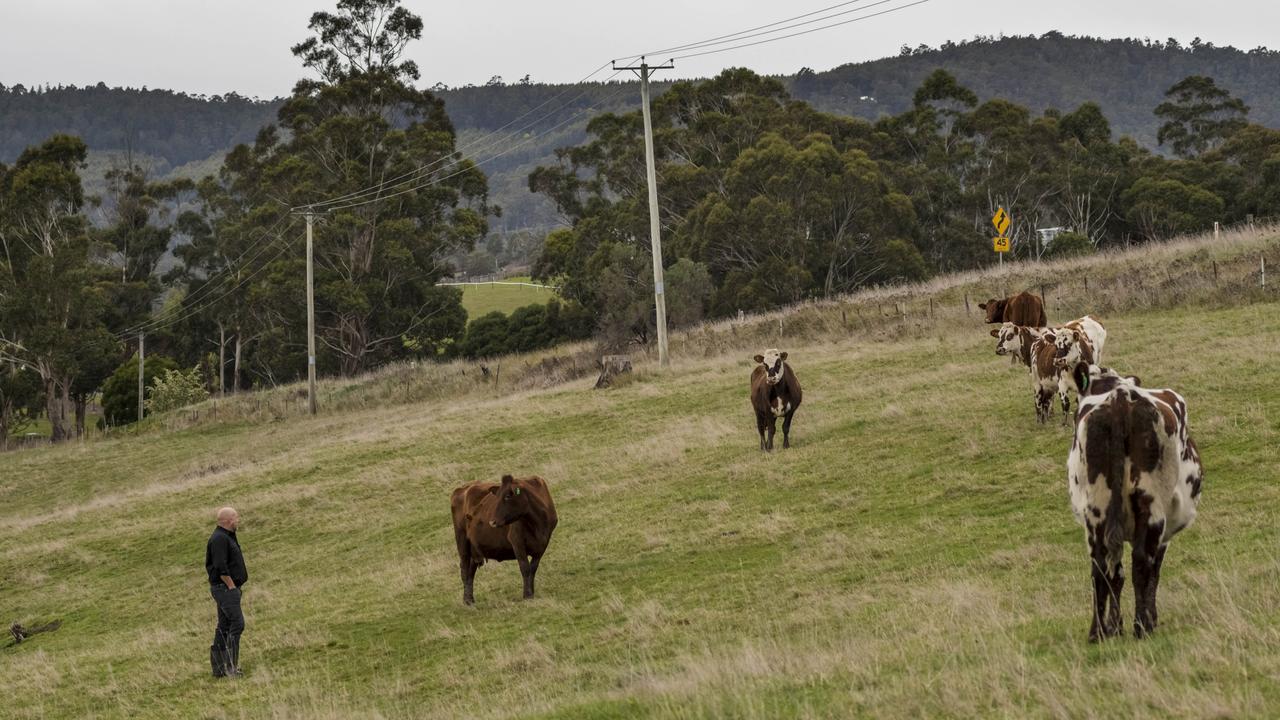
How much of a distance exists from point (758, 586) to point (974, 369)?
15.2m

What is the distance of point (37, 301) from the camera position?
221 ft

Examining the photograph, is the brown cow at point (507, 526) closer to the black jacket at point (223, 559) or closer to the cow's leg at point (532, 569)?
the cow's leg at point (532, 569)

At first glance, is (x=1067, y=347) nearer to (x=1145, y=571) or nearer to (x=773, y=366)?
(x=773, y=366)

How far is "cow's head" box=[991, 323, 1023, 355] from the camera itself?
81.9ft

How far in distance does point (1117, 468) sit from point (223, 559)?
996 centimetres

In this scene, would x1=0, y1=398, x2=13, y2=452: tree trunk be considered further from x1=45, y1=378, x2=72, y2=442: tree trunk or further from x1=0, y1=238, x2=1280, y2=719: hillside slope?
x1=0, y1=238, x2=1280, y2=719: hillside slope

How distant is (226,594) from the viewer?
14.4 metres

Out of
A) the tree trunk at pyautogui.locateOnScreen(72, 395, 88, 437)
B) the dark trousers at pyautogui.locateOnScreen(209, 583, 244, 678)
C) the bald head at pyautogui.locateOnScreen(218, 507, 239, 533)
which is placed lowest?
the tree trunk at pyautogui.locateOnScreen(72, 395, 88, 437)

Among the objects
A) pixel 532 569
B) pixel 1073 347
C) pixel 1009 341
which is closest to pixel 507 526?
pixel 532 569

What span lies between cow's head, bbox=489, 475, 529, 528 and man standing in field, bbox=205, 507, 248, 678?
2.99 m

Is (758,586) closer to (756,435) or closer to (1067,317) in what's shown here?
(756,435)

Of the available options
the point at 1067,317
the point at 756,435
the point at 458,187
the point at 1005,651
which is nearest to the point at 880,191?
the point at 458,187

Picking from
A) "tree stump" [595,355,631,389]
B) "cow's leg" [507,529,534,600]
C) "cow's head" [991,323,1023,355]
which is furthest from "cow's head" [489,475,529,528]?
"tree stump" [595,355,631,389]

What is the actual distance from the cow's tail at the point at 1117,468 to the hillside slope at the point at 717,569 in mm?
742
